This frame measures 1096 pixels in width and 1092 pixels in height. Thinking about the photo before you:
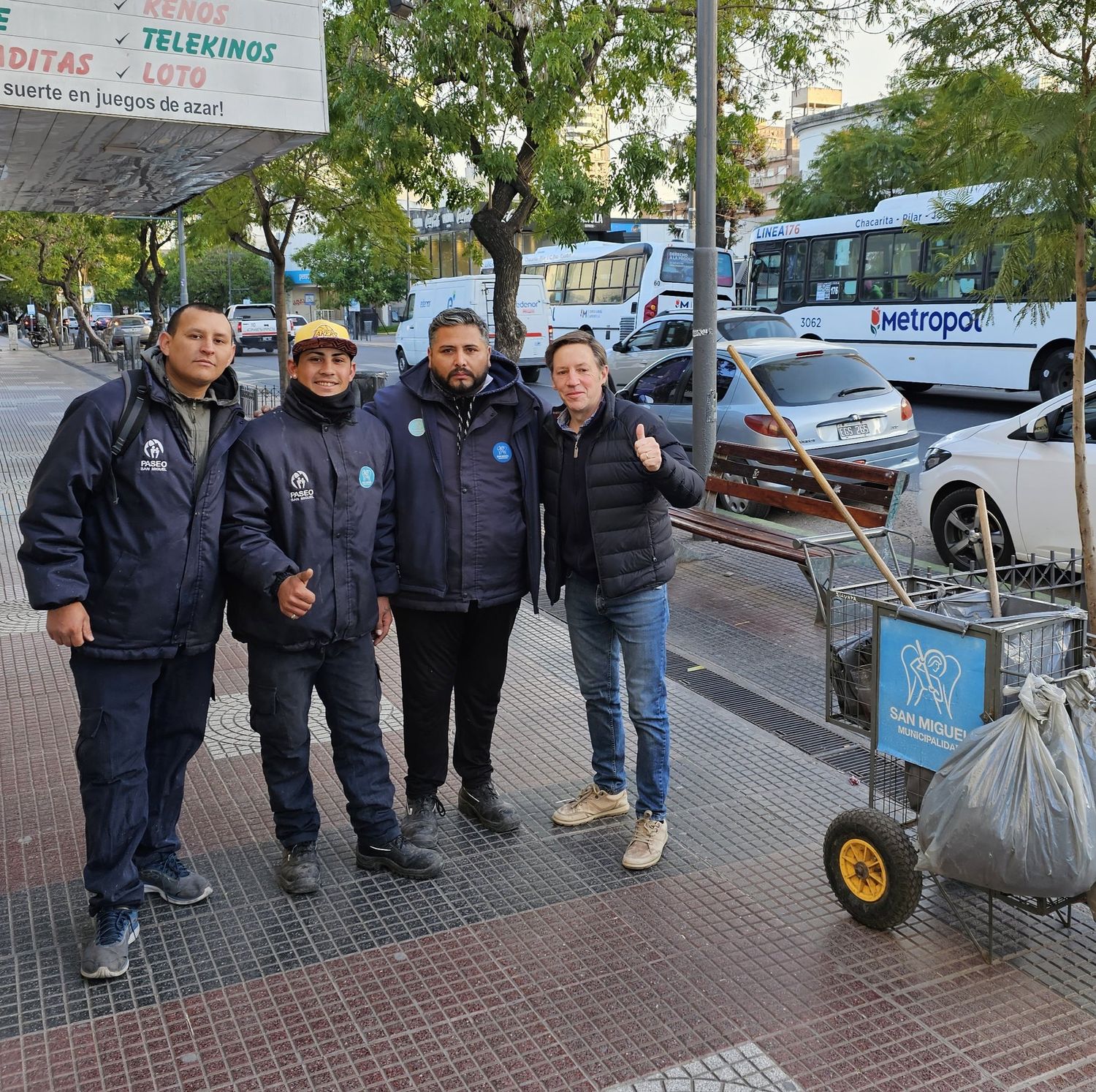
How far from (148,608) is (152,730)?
1.63ft

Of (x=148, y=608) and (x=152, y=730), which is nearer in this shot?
(x=148, y=608)

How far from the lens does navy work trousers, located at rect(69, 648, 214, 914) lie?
137 inches

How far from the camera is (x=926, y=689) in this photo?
3.48 m

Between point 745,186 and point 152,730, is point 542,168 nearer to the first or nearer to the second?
point 745,186

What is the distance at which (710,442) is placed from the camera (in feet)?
29.5

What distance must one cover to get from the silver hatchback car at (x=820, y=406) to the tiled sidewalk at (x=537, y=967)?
5.27 meters

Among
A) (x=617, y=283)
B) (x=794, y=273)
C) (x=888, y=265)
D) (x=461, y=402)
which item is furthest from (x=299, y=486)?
(x=617, y=283)

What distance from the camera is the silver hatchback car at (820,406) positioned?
990cm

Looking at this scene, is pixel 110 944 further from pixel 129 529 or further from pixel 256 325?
pixel 256 325

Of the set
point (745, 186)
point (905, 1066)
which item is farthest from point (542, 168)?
point (905, 1066)

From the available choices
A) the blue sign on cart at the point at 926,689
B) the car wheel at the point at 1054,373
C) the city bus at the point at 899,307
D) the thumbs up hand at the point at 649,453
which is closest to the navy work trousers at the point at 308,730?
the thumbs up hand at the point at 649,453

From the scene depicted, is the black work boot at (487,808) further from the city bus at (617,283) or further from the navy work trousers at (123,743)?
the city bus at (617,283)

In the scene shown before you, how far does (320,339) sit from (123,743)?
1.37 m

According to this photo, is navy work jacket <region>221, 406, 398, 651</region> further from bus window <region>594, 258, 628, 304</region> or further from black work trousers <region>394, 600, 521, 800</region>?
bus window <region>594, 258, 628, 304</region>
